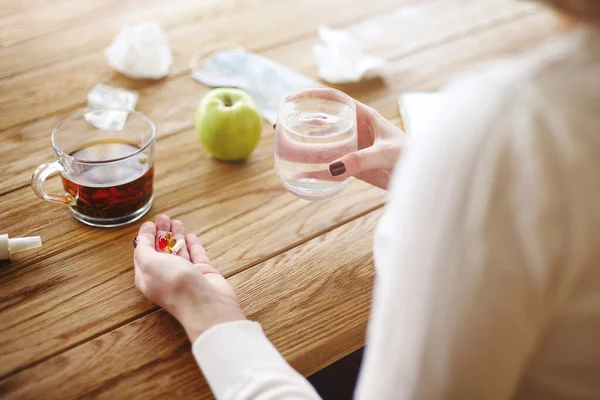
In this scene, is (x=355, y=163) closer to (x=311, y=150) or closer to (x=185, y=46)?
(x=311, y=150)

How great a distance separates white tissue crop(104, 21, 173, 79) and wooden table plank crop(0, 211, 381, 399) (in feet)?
1.64

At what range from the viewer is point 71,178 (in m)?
0.87

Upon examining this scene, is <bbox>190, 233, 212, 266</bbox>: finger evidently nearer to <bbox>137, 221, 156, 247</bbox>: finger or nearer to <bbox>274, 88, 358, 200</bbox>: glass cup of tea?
<bbox>137, 221, 156, 247</bbox>: finger

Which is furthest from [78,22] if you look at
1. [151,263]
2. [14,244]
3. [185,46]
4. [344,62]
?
[151,263]

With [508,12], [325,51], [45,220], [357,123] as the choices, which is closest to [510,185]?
[357,123]

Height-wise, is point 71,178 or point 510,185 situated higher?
point 510,185

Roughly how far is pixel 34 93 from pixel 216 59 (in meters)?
0.33

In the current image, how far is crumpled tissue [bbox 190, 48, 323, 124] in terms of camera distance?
1.18 m

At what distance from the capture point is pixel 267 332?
2.52ft

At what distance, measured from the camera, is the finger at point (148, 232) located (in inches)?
33.4

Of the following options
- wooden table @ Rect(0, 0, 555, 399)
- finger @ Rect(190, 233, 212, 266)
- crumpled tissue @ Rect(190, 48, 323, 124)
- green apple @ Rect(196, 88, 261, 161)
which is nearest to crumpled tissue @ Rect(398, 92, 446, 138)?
wooden table @ Rect(0, 0, 555, 399)

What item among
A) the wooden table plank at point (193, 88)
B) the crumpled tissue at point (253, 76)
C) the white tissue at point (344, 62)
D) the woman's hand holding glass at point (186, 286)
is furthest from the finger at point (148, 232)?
the white tissue at point (344, 62)

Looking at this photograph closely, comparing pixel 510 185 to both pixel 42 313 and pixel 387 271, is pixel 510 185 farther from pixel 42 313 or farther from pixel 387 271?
pixel 42 313

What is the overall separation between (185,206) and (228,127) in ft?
0.47
